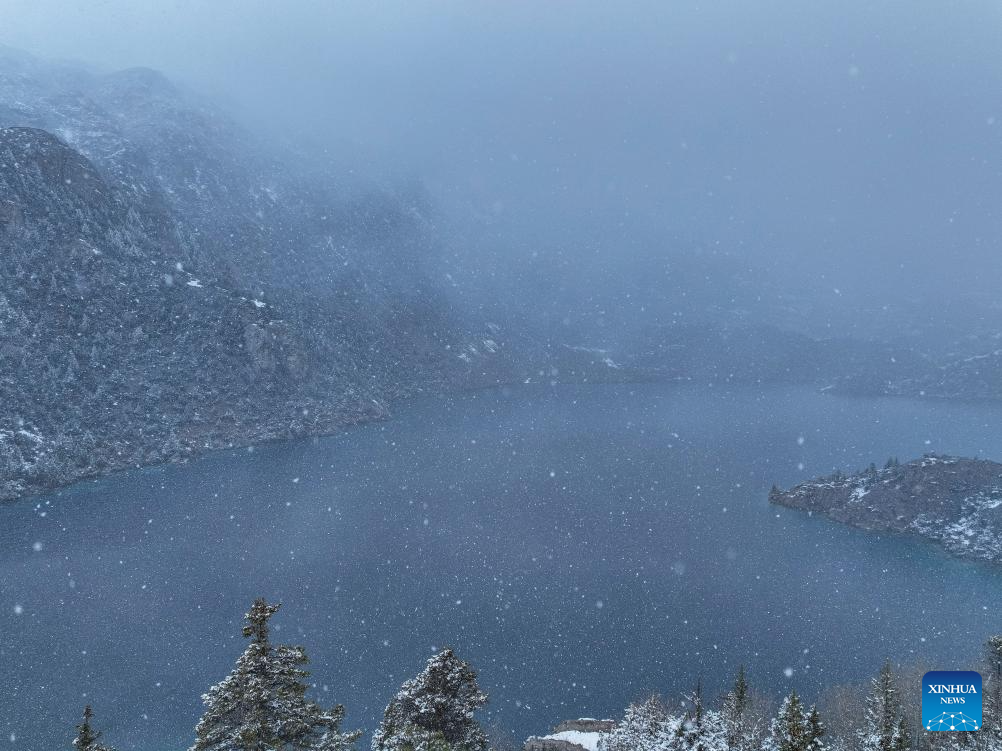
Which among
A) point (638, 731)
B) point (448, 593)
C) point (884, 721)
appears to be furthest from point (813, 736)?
point (448, 593)

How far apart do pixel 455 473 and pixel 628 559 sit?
70579 mm

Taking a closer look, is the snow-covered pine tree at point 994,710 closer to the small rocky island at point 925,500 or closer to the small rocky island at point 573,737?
the small rocky island at point 573,737

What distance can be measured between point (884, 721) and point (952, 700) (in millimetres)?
37657

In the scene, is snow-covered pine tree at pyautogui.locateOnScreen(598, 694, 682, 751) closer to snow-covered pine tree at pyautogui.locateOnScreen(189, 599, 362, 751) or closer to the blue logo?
the blue logo

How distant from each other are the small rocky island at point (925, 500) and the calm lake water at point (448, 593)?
782cm

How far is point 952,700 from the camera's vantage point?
560 inches

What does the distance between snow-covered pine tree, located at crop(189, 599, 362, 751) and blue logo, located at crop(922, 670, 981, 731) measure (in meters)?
17.4

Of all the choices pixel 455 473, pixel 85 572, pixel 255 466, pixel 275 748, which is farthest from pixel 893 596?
pixel 255 466

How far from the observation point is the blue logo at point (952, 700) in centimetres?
1415

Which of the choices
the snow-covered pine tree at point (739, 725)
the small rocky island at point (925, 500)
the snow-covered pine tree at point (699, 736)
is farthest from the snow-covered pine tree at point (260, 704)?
the small rocky island at point (925, 500)

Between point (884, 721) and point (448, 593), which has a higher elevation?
point (448, 593)

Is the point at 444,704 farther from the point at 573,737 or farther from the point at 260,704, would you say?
the point at 573,737

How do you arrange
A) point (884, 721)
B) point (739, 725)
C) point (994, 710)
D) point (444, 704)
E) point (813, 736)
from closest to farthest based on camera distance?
point (813, 736), point (444, 704), point (884, 721), point (994, 710), point (739, 725)

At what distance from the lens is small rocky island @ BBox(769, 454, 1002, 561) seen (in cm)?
13712
